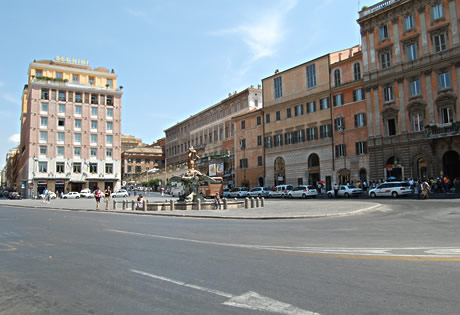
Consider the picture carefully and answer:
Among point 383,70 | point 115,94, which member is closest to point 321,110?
point 383,70

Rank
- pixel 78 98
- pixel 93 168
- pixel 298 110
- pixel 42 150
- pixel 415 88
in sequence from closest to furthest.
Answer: pixel 415 88 → pixel 298 110 → pixel 42 150 → pixel 93 168 → pixel 78 98

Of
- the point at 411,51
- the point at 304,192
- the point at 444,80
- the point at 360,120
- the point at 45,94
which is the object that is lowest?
the point at 304,192

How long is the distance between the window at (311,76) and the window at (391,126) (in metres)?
13.5

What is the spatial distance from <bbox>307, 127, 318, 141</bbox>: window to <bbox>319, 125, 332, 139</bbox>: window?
820mm

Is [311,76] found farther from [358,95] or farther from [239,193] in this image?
[239,193]

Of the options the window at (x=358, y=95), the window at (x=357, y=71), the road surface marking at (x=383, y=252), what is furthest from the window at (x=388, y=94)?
the road surface marking at (x=383, y=252)

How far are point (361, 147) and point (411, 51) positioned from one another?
41.2 ft

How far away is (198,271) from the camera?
6.27m

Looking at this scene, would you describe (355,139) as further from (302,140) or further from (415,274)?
(415,274)

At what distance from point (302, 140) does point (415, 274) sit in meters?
49.3

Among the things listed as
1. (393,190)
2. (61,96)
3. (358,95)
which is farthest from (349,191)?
(61,96)

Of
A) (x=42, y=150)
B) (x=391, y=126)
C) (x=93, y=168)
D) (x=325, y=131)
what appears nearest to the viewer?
(x=391, y=126)

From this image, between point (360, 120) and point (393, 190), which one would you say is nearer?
point (393, 190)

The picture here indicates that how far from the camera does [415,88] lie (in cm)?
4069
